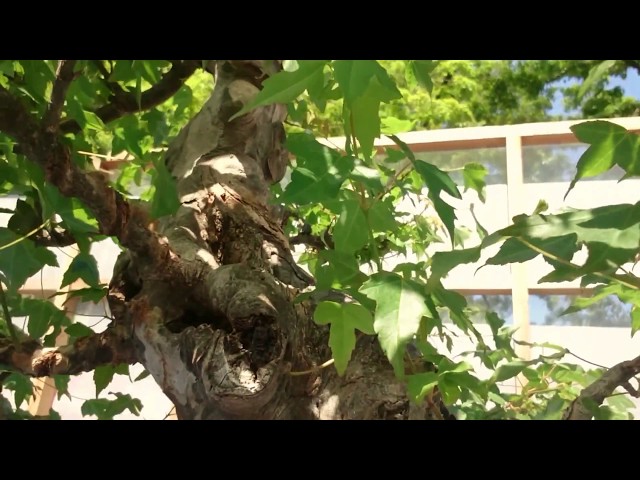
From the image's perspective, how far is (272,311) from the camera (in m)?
0.40

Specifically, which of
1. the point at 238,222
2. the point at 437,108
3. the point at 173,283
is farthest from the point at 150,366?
the point at 437,108

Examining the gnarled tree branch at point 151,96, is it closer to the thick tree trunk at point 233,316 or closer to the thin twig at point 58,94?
the thick tree trunk at point 233,316

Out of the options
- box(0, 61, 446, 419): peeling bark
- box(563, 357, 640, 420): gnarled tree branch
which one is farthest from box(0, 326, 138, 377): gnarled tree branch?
box(563, 357, 640, 420): gnarled tree branch

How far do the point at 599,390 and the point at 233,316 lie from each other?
0.22 meters

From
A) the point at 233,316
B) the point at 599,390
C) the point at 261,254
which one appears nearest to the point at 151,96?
the point at 261,254

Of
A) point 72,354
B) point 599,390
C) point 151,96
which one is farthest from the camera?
point 151,96

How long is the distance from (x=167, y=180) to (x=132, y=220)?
1.9 inches

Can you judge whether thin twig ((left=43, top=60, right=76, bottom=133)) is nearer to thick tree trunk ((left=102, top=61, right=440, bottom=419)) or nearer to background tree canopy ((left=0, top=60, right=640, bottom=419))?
background tree canopy ((left=0, top=60, right=640, bottom=419))

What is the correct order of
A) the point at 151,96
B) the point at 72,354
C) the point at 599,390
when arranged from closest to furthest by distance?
the point at 599,390, the point at 72,354, the point at 151,96

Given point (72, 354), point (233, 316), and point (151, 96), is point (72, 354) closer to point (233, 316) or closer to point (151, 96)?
point (233, 316)

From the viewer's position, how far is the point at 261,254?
1.84ft

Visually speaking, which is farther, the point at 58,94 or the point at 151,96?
the point at 151,96
